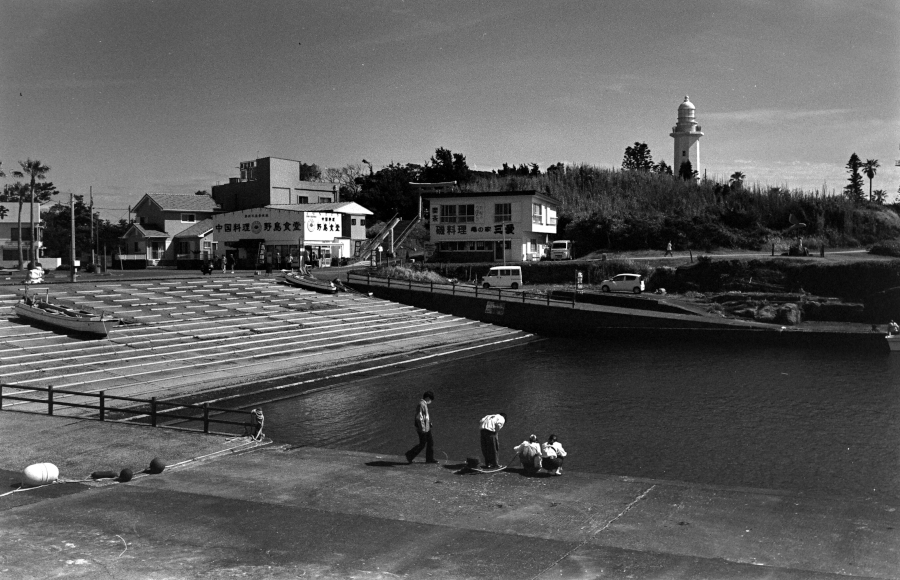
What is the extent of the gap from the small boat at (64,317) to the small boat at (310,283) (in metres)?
18.4

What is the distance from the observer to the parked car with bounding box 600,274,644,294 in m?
55.8

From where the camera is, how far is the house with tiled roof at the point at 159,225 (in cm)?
8050

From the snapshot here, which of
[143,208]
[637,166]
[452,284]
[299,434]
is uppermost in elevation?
[637,166]

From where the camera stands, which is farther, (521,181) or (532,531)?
(521,181)

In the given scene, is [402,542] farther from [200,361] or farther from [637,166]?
[637,166]

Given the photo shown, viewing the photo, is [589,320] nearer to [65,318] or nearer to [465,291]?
[465,291]

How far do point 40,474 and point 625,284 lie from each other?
46785 millimetres

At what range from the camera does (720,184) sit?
299ft

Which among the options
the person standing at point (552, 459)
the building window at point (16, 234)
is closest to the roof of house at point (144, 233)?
the building window at point (16, 234)

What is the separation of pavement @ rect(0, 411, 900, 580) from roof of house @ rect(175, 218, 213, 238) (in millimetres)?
65994

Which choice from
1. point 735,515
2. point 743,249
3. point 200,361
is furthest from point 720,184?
point 735,515

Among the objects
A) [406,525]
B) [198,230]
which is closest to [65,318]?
[406,525]

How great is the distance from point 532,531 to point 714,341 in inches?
1433

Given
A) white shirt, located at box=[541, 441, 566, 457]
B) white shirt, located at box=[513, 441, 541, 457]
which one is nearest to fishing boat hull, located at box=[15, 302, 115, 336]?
white shirt, located at box=[513, 441, 541, 457]
